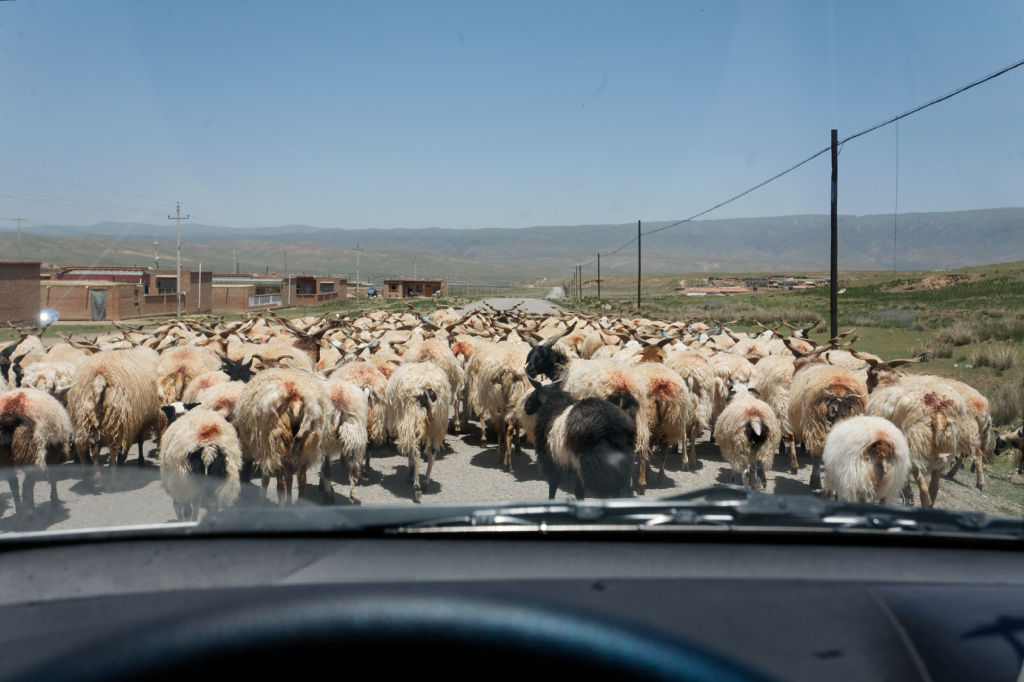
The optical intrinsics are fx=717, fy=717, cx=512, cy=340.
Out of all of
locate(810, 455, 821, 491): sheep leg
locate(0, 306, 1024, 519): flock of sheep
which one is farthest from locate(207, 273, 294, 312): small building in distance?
locate(810, 455, 821, 491): sheep leg

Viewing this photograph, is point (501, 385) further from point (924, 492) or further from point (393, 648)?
point (393, 648)

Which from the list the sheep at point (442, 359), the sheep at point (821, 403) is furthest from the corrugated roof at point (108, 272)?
the sheep at point (821, 403)

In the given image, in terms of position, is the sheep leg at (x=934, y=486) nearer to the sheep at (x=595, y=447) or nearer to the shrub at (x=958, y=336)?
the sheep at (x=595, y=447)

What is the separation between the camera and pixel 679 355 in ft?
38.0

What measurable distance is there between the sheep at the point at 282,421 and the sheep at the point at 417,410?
1.50 metres

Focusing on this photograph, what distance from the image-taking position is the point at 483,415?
1191 centimetres

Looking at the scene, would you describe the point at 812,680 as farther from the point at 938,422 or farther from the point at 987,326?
the point at 987,326

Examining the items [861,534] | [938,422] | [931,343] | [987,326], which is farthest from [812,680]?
[987,326]

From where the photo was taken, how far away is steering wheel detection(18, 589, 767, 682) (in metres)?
1.62

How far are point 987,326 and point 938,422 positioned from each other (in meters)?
21.1

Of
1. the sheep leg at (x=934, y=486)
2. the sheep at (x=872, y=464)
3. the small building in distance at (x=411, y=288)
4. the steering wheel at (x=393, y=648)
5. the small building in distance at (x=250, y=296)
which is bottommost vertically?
the sheep leg at (x=934, y=486)

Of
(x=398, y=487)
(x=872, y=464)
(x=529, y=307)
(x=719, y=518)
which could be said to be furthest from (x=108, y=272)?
(x=719, y=518)

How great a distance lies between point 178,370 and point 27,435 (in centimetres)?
300

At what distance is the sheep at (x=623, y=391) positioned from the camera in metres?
8.74
